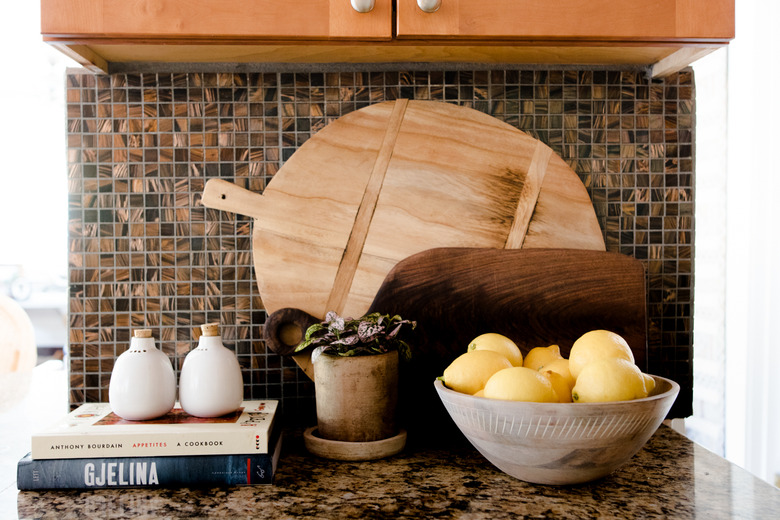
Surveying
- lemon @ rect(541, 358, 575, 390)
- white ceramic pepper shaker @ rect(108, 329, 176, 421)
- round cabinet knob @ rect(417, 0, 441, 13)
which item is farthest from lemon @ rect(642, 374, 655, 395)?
white ceramic pepper shaker @ rect(108, 329, 176, 421)

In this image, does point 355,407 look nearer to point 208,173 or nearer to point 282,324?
point 282,324

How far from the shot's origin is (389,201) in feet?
3.79

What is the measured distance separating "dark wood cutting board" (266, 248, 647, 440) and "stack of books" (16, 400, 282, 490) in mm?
275

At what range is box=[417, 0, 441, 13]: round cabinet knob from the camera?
0.88 meters

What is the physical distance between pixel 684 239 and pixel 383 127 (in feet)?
2.19

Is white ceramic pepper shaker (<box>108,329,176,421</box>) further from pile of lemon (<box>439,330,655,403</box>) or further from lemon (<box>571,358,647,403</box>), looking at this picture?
lemon (<box>571,358,647,403</box>)

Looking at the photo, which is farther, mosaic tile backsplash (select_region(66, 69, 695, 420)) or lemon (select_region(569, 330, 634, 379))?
Result: mosaic tile backsplash (select_region(66, 69, 695, 420))

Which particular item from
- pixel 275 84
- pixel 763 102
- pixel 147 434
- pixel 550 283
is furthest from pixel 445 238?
pixel 763 102

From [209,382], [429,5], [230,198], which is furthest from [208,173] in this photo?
[429,5]

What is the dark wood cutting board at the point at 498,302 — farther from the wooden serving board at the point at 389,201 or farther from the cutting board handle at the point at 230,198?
the cutting board handle at the point at 230,198

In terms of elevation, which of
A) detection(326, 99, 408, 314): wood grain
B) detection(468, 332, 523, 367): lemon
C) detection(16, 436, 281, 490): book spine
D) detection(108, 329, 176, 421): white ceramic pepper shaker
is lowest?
detection(16, 436, 281, 490): book spine

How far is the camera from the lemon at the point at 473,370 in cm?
86

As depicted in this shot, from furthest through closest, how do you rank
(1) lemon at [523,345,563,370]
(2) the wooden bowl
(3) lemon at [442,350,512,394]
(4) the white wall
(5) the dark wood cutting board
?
1. (4) the white wall
2. (5) the dark wood cutting board
3. (1) lemon at [523,345,563,370]
4. (3) lemon at [442,350,512,394]
5. (2) the wooden bowl

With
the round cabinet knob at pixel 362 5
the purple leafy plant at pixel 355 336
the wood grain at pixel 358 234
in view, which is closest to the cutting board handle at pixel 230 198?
the wood grain at pixel 358 234
